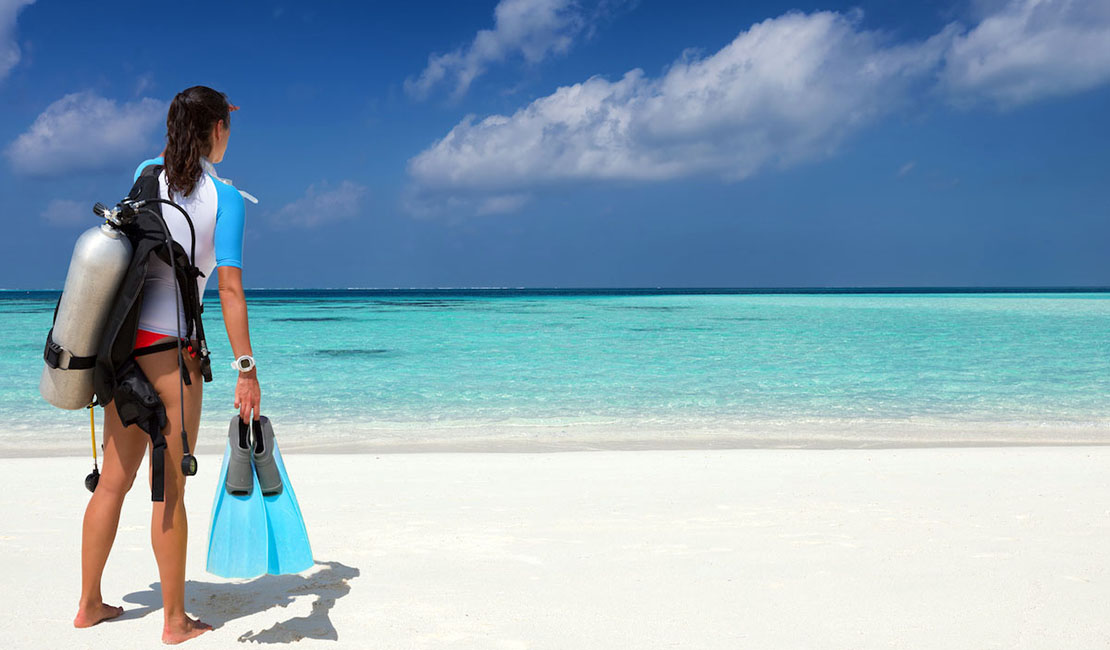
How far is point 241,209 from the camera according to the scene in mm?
2449

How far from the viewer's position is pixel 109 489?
8.28 ft

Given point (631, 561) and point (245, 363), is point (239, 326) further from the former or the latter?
point (631, 561)

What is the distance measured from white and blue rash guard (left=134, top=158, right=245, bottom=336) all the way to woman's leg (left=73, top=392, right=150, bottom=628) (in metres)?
0.36

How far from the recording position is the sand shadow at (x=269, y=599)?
267 cm

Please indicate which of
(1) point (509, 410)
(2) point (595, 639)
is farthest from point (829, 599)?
(1) point (509, 410)

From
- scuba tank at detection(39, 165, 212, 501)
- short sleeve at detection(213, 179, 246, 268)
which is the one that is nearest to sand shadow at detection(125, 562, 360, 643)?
scuba tank at detection(39, 165, 212, 501)

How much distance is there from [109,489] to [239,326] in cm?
75

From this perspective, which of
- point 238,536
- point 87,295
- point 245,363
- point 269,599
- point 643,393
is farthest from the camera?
point 643,393

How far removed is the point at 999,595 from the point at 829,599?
2.16ft

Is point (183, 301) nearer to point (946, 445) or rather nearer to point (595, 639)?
point (595, 639)

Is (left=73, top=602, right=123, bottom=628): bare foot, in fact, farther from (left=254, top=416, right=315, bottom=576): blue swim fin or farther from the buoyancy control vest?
the buoyancy control vest

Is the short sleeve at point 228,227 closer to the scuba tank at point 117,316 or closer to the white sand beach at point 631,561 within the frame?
the scuba tank at point 117,316

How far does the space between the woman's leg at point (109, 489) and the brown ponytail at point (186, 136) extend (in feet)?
2.51

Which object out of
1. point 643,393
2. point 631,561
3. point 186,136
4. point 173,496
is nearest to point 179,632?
point 173,496
